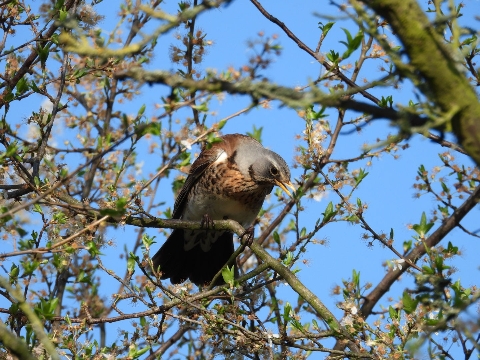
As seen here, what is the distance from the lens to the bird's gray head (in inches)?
231

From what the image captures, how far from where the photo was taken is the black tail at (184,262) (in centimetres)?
624

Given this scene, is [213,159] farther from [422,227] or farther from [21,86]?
[422,227]

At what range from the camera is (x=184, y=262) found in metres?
6.26

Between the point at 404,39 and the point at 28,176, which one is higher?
the point at 28,176

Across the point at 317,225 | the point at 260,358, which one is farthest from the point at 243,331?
the point at 317,225

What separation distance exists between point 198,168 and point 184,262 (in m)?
0.85

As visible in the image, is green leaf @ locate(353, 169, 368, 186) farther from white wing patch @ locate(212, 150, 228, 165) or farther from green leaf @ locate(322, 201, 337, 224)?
white wing patch @ locate(212, 150, 228, 165)

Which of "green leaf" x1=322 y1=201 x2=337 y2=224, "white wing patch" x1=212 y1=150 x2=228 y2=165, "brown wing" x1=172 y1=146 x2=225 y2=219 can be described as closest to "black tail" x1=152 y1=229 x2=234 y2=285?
"brown wing" x1=172 y1=146 x2=225 y2=219

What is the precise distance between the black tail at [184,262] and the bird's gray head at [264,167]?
907 millimetres

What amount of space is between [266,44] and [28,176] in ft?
5.05

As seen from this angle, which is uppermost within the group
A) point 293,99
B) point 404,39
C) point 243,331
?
point 243,331

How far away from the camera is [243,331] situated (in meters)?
3.82

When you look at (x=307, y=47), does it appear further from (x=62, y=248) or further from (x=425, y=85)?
(x=425, y=85)

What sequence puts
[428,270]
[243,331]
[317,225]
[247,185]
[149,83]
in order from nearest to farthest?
1. [149,83]
2. [428,270]
3. [243,331]
4. [317,225]
5. [247,185]
